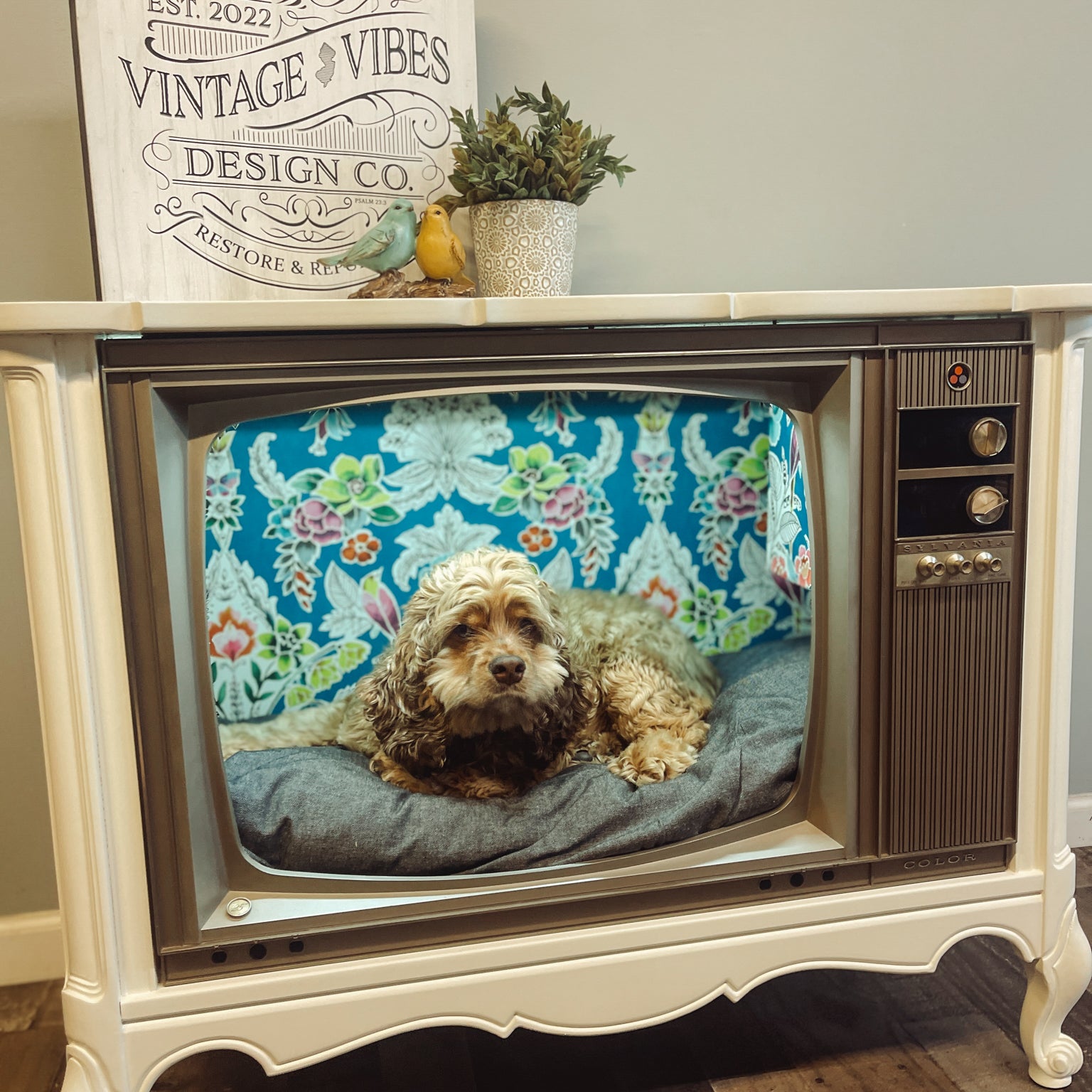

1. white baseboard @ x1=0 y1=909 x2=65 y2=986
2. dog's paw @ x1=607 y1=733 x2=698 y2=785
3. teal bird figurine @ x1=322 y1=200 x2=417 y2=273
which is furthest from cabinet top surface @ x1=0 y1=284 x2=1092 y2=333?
A: white baseboard @ x1=0 y1=909 x2=65 y2=986

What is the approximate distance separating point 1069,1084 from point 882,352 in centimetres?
108

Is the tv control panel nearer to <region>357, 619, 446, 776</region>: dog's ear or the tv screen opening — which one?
the tv screen opening

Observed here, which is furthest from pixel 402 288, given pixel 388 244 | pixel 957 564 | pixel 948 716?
pixel 948 716

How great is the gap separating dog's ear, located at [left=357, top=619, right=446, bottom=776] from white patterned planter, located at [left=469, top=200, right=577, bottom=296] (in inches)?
19.7

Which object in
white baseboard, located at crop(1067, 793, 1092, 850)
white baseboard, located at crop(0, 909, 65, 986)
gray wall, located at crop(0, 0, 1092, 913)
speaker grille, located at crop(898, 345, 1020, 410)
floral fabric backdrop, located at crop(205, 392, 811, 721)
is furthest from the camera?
white baseboard, located at crop(1067, 793, 1092, 850)

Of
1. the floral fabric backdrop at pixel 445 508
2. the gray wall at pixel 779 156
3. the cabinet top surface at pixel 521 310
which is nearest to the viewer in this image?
the cabinet top surface at pixel 521 310

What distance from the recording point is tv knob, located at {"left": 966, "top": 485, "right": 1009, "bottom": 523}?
3.82 ft

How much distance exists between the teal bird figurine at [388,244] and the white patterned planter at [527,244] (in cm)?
11

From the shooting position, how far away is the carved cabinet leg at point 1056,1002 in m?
1.27

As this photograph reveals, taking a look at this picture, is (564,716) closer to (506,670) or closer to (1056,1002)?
(506,670)

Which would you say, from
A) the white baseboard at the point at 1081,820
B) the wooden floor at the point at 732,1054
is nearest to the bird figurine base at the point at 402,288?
the wooden floor at the point at 732,1054

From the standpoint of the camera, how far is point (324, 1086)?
1339 millimetres

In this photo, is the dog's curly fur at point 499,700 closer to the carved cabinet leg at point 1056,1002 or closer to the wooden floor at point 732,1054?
the wooden floor at point 732,1054

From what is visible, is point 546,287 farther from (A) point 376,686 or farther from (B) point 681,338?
(A) point 376,686
